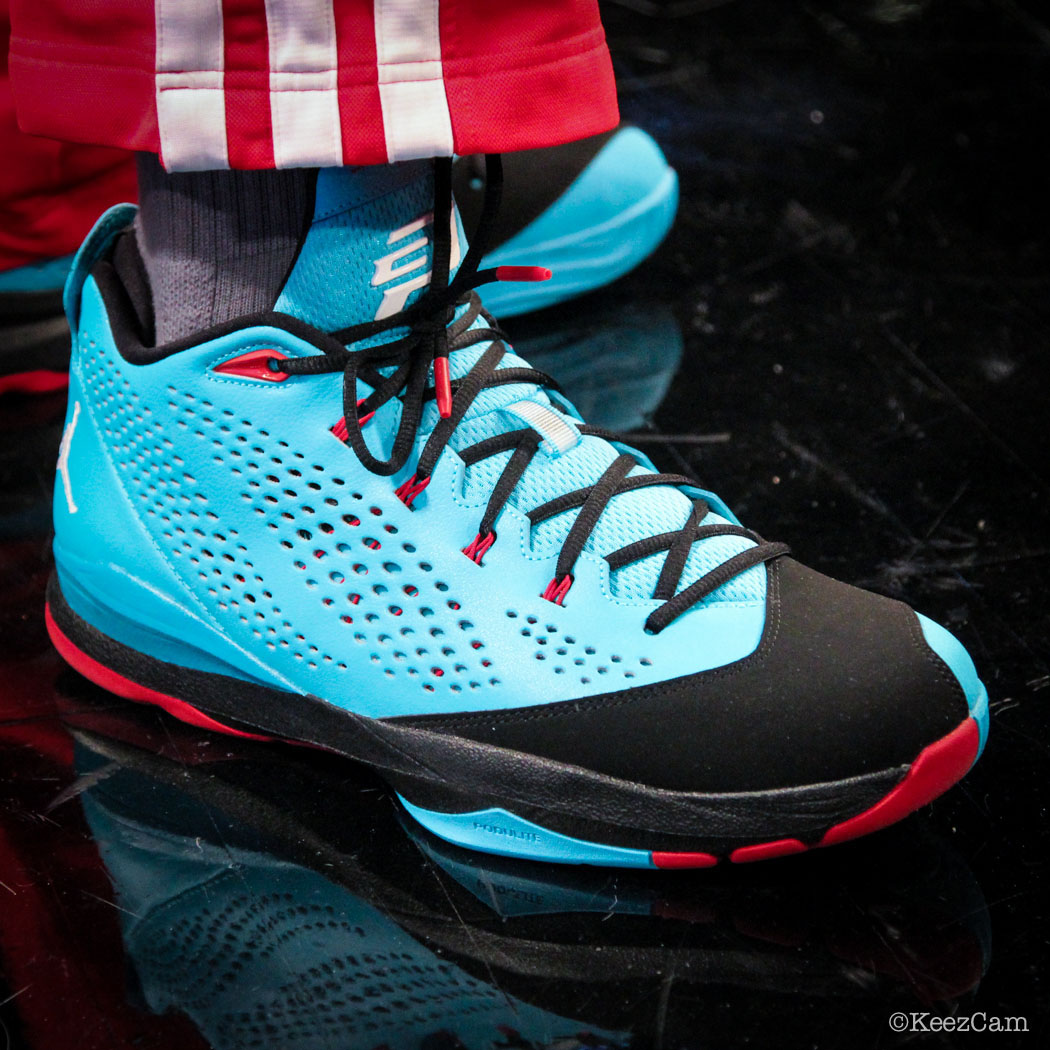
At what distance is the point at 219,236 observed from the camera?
0.64 meters

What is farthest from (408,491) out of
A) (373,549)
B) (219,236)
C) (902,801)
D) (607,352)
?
(607,352)

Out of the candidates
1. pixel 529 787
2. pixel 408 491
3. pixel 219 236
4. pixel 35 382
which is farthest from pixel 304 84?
pixel 35 382

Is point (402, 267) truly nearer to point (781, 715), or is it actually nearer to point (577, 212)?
point (781, 715)

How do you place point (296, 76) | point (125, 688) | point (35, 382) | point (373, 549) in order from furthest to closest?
point (35, 382)
point (125, 688)
point (373, 549)
point (296, 76)

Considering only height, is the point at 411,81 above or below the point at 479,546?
above

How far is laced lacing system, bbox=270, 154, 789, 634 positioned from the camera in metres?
0.65

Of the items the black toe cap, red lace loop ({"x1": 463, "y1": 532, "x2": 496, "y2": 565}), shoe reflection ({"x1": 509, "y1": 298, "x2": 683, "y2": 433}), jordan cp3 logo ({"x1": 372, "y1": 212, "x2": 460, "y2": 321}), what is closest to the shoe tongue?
jordan cp3 logo ({"x1": 372, "y1": 212, "x2": 460, "y2": 321})

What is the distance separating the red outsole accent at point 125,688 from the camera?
0.76 meters

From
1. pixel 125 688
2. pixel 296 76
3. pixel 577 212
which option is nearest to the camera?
pixel 296 76

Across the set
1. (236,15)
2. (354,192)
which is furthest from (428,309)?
(236,15)

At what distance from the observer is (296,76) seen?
568 mm

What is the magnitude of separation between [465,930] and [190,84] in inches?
17.0

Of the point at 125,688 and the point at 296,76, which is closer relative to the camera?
the point at 296,76

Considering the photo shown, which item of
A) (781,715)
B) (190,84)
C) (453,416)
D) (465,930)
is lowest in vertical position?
(465,930)
